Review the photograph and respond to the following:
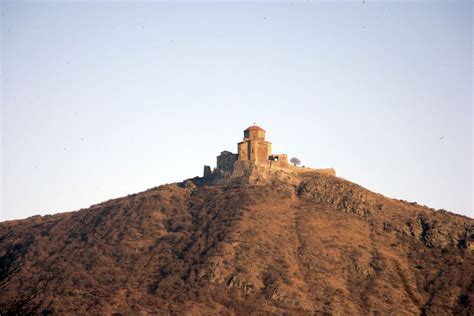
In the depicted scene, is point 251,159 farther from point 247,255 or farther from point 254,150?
point 247,255

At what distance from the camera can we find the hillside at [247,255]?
102250 mm

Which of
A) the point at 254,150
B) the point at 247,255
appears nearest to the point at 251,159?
the point at 254,150

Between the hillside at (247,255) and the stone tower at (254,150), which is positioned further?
the stone tower at (254,150)

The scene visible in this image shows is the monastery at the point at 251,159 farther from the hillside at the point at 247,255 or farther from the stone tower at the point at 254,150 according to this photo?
the hillside at the point at 247,255

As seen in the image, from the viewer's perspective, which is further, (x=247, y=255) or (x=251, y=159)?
(x=251, y=159)

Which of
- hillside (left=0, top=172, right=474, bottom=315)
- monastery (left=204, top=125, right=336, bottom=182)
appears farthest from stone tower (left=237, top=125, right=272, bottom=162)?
hillside (left=0, top=172, right=474, bottom=315)

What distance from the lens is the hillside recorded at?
102m

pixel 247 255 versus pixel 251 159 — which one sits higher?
pixel 251 159

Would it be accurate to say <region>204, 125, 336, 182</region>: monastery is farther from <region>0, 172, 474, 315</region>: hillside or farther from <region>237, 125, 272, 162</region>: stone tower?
<region>0, 172, 474, 315</region>: hillside

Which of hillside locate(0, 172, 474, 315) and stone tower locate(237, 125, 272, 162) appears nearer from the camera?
hillside locate(0, 172, 474, 315)

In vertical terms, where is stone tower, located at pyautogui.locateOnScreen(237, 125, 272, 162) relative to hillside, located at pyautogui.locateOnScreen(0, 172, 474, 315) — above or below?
above

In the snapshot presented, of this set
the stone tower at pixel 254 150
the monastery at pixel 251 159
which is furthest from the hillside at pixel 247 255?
the stone tower at pixel 254 150

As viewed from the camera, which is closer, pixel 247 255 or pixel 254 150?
pixel 247 255

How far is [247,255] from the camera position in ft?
359
